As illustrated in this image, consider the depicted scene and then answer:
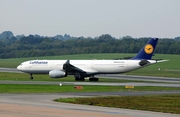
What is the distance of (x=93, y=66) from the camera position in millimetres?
78938

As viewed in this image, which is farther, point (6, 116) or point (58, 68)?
point (58, 68)

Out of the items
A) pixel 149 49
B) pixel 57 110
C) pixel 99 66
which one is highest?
pixel 149 49

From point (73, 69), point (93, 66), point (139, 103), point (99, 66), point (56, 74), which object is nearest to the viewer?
point (139, 103)

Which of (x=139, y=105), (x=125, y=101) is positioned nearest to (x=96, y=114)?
(x=139, y=105)

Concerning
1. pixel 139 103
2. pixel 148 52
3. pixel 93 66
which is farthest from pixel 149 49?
pixel 139 103

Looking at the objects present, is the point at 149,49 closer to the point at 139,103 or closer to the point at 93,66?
the point at 93,66

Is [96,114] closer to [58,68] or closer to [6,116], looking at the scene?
[6,116]

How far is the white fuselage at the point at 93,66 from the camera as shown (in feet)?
254

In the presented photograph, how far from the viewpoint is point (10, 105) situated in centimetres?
3741

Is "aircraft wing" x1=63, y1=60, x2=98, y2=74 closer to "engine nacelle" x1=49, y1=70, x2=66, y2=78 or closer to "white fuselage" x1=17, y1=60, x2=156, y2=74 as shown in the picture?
"white fuselage" x1=17, y1=60, x2=156, y2=74

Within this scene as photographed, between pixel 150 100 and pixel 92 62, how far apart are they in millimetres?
37009

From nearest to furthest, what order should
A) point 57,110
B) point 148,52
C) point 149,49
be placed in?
point 57,110, point 148,52, point 149,49

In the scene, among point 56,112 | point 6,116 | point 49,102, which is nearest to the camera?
point 6,116

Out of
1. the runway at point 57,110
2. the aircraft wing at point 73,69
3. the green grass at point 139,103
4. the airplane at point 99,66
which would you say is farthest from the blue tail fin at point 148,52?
the runway at point 57,110
